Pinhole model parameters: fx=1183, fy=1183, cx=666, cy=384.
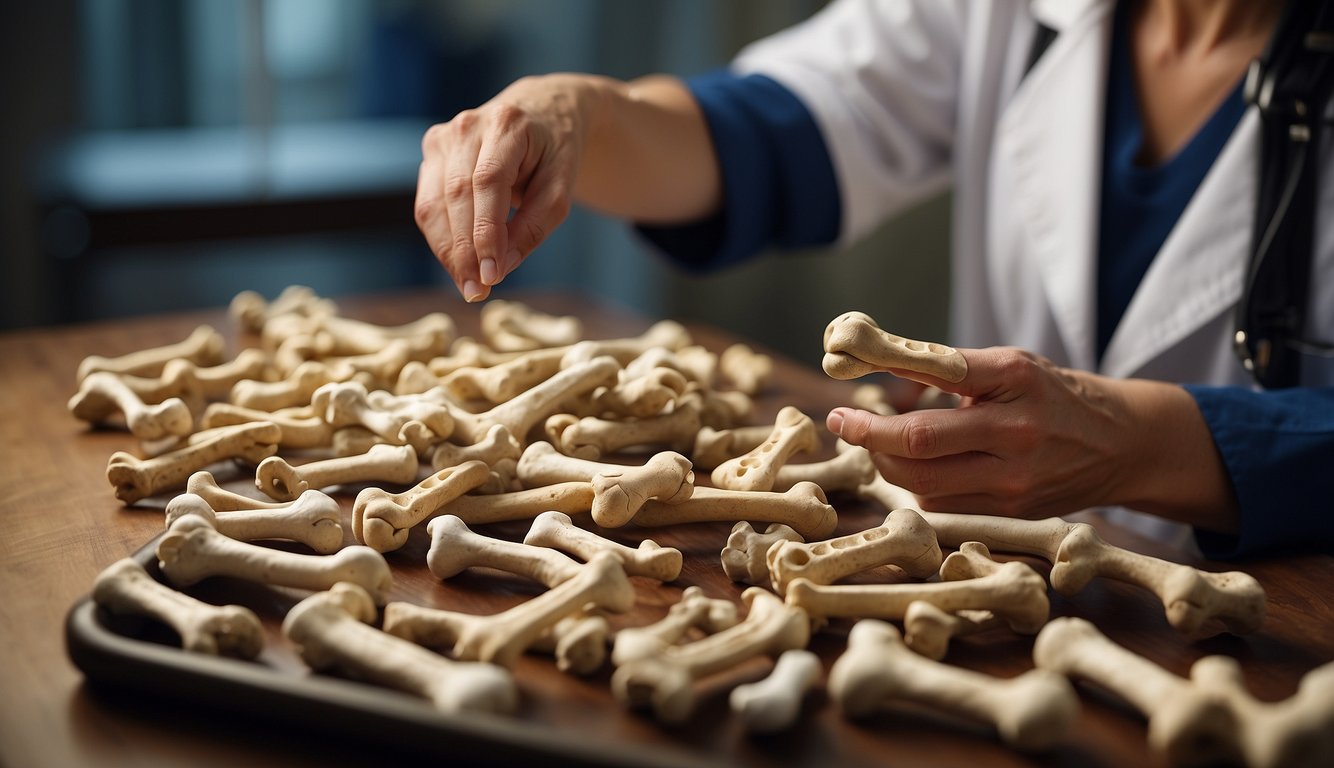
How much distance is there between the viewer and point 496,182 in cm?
96

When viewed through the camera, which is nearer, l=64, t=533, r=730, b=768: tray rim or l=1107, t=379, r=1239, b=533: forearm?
l=64, t=533, r=730, b=768: tray rim

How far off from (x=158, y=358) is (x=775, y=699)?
0.88 metres

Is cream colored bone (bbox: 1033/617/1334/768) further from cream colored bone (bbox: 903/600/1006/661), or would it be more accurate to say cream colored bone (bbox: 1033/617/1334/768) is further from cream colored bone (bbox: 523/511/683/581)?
cream colored bone (bbox: 523/511/683/581)

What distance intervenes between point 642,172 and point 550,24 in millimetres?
1707

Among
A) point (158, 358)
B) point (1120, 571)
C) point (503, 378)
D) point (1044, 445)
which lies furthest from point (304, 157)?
point (1120, 571)

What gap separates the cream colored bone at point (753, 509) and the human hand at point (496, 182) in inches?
9.0

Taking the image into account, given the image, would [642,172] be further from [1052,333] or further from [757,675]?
[757,675]

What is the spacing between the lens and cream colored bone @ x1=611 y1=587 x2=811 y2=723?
620 mm

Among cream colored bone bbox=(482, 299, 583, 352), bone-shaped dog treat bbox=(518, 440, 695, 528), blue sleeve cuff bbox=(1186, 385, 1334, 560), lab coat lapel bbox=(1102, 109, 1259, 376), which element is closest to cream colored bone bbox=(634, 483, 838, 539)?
bone-shaped dog treat bbox=(518, 440, 695, 528)

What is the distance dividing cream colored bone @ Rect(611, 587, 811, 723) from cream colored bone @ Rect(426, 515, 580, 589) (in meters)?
0.12

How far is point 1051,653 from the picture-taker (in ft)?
2.22

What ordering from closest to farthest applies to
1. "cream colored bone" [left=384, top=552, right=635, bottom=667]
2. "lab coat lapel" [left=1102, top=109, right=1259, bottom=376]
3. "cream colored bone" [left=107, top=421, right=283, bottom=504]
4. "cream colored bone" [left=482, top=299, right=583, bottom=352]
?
"cream colored bone" [left=384, top=552, right=635, bottom=667] < "cream colored bone" [left=107, top=421, right=283, bottom=504] < "lab coat lapel" [left=1102, top=109, right=1259, bottom=376] < "cream colored bone" [left=482, top=299, right=583, bottom=352]

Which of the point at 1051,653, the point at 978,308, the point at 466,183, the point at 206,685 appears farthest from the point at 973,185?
the point at 206,685

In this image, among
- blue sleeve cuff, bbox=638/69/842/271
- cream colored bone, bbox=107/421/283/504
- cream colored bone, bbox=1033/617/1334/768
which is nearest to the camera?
cream colored bone, bbox=1033/617/1334/768
